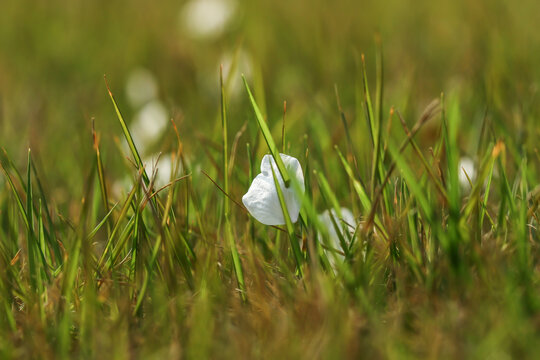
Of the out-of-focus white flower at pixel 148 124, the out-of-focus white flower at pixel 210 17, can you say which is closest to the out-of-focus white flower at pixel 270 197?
the out-of-focus white flower at pixel 148 124

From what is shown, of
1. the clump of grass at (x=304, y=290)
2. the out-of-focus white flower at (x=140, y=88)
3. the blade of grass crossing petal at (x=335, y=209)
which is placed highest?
the out-of-focus white flower at (x=140, y=88)

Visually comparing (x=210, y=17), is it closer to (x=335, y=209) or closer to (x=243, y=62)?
(x=243, y=62)

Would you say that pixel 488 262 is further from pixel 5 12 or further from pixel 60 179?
pixel 5 12

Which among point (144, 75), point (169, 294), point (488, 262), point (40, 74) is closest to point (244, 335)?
point (169, 294)

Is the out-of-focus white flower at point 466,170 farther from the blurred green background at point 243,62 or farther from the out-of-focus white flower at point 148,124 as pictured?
the out-of-focus white flower at point 148,124

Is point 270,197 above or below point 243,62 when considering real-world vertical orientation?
below

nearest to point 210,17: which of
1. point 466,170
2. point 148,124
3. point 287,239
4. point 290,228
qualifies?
point 148,124
